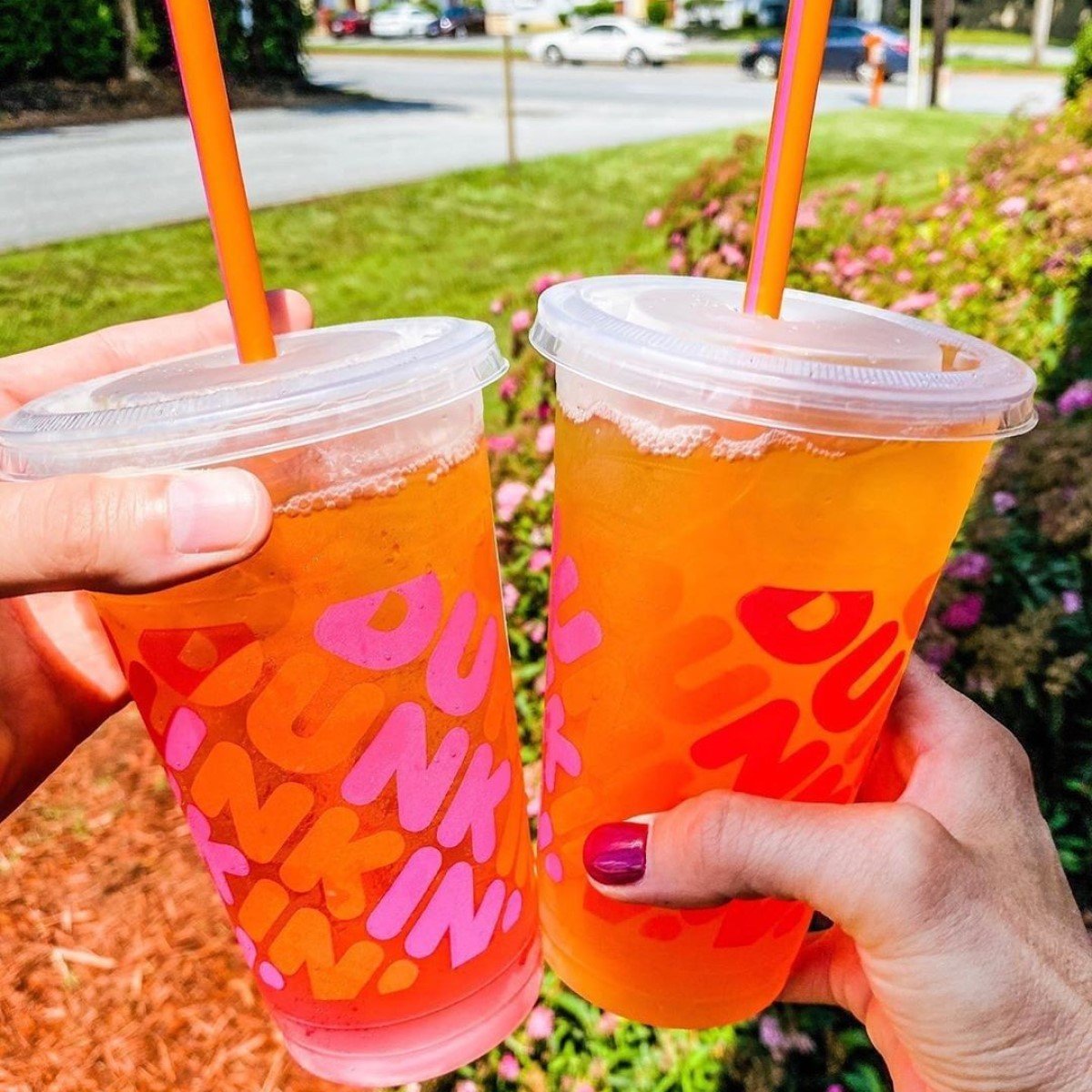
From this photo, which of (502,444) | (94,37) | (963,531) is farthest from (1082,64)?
(94,37)

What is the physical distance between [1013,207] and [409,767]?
10.8 ft

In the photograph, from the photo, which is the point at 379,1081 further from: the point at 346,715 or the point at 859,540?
the point at 859,540

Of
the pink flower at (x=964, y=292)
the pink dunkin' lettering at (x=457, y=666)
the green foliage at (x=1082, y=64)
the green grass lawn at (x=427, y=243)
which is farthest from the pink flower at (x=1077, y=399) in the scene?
the green foliage at (x=1082, y=64)

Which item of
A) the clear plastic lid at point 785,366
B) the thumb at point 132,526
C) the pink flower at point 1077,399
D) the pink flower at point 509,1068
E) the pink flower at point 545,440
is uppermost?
the clear plastic lid at point 785,366

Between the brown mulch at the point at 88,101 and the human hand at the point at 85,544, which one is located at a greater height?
the brown mulch at the point at 88,101

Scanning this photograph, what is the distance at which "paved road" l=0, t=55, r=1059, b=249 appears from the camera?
3266 mm

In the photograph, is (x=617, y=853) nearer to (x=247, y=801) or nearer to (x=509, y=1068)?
(x=247, y=801)

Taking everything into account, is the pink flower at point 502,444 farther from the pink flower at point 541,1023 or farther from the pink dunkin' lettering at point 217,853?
the pink dunkin' lettering at point 217,853

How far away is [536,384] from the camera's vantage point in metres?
2.72

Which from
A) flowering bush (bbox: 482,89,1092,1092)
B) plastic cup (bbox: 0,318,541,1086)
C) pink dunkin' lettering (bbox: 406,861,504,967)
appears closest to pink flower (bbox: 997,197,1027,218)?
flowering bush (bbox: 482,89,1092,1092)

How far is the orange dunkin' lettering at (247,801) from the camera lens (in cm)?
84

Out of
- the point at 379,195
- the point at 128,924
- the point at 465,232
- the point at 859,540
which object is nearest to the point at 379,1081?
the point at 859,540

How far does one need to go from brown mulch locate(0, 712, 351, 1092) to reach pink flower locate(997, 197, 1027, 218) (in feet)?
10.7

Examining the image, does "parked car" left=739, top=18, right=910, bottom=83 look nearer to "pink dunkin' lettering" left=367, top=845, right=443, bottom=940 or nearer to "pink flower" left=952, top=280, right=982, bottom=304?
"pink flower" left=952, top=280, right=982, bottom=304
